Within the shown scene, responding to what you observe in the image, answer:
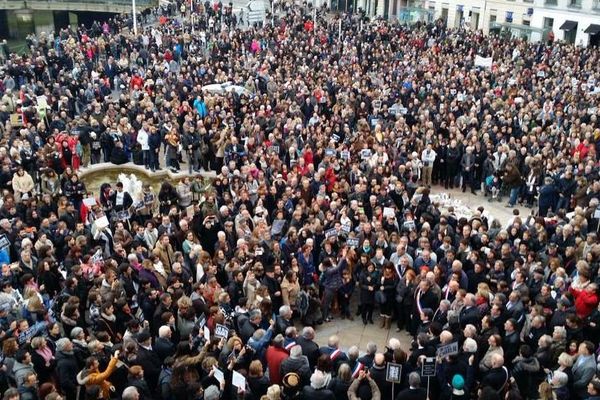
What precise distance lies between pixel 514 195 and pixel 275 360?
10.8 metres

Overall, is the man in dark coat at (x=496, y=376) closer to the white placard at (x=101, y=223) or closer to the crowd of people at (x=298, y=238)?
the crowd of people at (x=298, y=238)

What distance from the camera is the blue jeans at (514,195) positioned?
17.5 m

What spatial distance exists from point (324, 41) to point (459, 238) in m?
23.0

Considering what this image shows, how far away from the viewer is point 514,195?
17.5 meters

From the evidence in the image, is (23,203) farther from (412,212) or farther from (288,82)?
(288,82)

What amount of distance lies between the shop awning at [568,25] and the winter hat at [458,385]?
126ft

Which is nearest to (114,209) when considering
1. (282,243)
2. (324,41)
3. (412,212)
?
(282,243)

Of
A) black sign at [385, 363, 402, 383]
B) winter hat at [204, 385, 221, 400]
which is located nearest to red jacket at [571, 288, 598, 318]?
black sign at [385, 363, 402, 383]

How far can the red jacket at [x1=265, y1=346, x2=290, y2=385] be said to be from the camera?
889 centimetres

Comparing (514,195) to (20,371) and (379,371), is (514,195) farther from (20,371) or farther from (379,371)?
(20,371)

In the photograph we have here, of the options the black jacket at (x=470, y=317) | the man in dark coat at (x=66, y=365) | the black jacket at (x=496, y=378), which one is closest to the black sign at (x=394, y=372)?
the black jacket at (x=496, y=378)

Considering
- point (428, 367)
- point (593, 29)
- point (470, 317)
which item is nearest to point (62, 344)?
point (428, 367)

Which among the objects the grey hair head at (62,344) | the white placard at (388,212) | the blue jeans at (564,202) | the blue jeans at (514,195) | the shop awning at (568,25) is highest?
the shop awning at (568,25)

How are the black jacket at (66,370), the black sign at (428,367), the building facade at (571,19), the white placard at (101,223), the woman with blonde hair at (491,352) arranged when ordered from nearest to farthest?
the black sign at (428,367) < the black jacket at (66,370) < the woman with blonde hair at (491,352) < the white placard at (101,223) < the building facade at (571,19)
